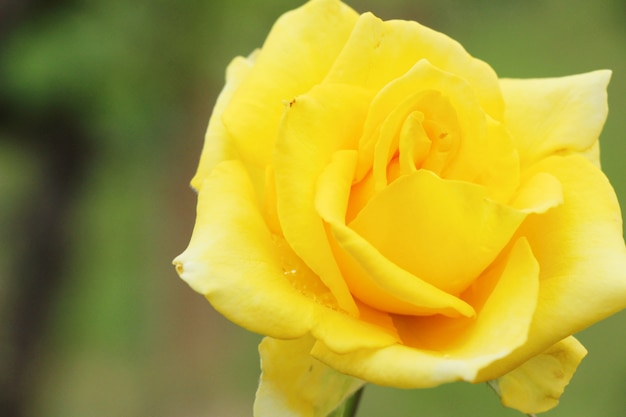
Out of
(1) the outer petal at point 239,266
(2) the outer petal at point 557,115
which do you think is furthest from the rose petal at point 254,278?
(2) the outer petal at point 557,115


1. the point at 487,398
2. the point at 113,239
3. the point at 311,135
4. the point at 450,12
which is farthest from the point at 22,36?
the point at 311,135

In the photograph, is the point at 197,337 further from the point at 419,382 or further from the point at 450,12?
the point at 419,382

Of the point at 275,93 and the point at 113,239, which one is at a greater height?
the point at 275,93

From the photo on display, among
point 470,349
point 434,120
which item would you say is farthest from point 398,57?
point 470,349

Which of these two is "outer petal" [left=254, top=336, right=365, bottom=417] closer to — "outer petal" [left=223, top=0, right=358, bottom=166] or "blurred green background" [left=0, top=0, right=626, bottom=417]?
"outer petal" [left=223, top=0, right=358, bottom=166]

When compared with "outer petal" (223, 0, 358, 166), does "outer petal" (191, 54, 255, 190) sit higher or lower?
lower

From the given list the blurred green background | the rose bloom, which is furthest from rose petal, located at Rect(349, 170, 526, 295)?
the blurred green background

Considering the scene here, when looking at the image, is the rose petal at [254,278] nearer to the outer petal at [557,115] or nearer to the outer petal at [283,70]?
the outer petal at [283,70]
